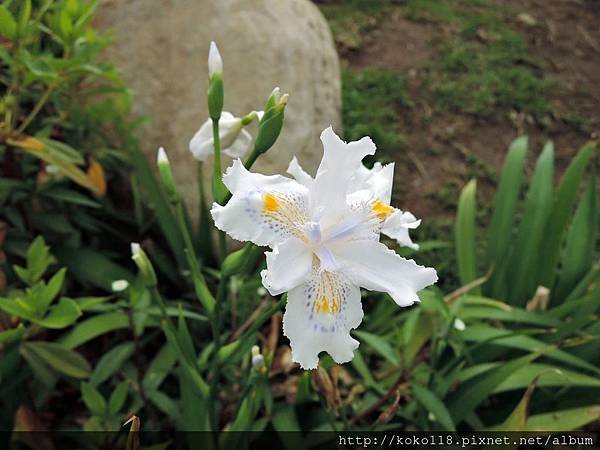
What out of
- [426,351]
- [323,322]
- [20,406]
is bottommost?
[426,351]

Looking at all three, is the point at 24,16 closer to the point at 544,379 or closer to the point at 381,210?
the point at 381,210

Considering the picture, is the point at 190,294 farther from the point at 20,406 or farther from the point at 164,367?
the point at 20,406

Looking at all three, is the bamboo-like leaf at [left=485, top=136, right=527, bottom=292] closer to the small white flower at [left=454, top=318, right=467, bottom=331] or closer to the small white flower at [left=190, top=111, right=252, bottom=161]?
the small white flower at [left=454, top=318, right=467, bottom=331]

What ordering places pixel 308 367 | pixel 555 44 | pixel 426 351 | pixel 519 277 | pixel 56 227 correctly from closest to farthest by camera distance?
1. pixel 308 367
2. pixel 56 227
3. pixel 426 351
4. pixel 519 277
5. pixel 555 44

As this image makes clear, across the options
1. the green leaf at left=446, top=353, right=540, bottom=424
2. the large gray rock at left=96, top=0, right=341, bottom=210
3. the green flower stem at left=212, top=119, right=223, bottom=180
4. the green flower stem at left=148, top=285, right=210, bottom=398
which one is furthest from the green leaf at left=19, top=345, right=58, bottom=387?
the green leaf at left=446, top=353, right=540, bottom=424

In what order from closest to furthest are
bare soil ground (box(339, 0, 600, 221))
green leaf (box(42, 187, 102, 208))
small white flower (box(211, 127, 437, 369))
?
small white flower (box(211, 127, 437, 369)), green leaf (box(42, 187, 102, 208)), bare soil ground (box(339, 0, 600, 221))

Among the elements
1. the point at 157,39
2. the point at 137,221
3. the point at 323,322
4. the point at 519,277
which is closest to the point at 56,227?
the point at 137,221

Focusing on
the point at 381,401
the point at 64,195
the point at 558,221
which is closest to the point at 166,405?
the point at 381,401

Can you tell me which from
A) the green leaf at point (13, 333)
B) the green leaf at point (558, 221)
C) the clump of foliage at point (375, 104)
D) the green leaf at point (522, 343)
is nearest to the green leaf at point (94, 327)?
the green leaf at point (13, 333)
